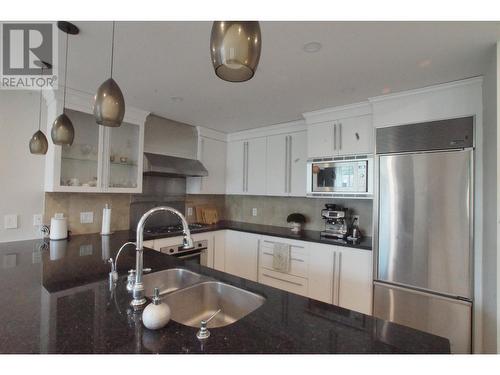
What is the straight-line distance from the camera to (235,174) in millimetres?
3502

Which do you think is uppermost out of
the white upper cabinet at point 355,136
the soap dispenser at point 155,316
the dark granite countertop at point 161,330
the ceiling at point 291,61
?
the ceiling at point 291,61

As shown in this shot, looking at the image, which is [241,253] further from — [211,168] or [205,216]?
[211,168]

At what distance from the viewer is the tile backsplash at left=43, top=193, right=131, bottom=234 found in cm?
221

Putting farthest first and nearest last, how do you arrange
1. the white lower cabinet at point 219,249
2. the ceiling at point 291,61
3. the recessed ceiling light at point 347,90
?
the white lower cabinet at point 219,249 < the recessed ceiling light at point 347,90 < the ceiling at point 291,61

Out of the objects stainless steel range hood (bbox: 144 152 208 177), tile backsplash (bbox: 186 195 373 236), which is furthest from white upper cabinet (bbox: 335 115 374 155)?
stainless steel range hood (bbox: 144 152 208 177)

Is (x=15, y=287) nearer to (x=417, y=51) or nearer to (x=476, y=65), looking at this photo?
(x=417, y=51)

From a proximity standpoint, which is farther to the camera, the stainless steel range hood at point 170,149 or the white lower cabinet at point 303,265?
the stainless steel range hood at point 170,149

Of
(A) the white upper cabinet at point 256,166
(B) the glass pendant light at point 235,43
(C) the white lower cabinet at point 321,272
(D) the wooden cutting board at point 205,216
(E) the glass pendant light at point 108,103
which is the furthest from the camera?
(D) the wooden cutting board at point 205,216

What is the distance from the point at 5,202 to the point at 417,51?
3.24 m

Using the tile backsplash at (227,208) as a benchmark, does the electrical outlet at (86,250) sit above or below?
below

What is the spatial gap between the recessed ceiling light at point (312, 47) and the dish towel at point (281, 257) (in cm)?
186

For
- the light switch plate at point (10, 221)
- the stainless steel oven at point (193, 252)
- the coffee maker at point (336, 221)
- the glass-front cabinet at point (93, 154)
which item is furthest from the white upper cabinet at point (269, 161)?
the light switch plate at point (10, 221)

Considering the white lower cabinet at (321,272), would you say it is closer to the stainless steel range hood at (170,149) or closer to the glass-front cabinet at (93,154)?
the stainless steel range hood at (170,149)

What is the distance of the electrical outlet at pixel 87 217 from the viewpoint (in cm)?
235
